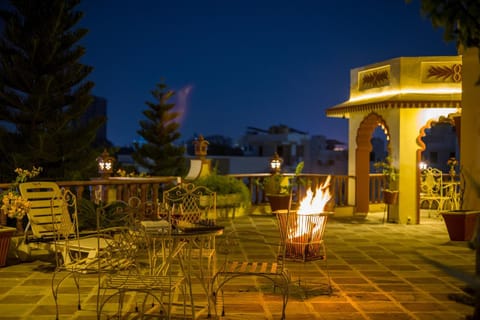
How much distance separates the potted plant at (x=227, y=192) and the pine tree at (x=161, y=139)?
1440 cm

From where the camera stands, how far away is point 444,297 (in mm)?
5312

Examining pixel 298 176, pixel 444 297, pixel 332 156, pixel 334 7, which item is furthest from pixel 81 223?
pixel 334 7

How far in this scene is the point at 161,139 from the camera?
26703 mm

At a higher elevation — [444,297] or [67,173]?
[67,173]

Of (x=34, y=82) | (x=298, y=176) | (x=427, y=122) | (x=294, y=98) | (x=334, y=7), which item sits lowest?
(x=298, y=176)

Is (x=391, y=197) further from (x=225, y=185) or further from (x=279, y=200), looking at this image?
(x=225, y=185)

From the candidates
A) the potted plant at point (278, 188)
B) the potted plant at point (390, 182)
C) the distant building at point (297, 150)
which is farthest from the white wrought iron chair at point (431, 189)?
the distant building at point (297, 150)

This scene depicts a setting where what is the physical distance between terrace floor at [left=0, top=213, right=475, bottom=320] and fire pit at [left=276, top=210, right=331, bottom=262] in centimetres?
36

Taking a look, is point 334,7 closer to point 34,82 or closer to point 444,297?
point 34,82

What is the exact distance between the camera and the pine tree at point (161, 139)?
1040 inches

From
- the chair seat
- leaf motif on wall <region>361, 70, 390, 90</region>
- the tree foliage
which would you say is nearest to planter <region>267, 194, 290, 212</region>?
leaf motif on wall <region>361, 70, 390, 90</region>

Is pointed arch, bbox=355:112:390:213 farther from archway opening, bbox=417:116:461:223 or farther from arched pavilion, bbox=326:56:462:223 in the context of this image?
archway opening, bbox=417:116:461:223

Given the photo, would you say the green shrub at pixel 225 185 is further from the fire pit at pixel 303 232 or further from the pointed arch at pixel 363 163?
the fire pit at pixel 303 232

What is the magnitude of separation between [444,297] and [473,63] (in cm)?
433
